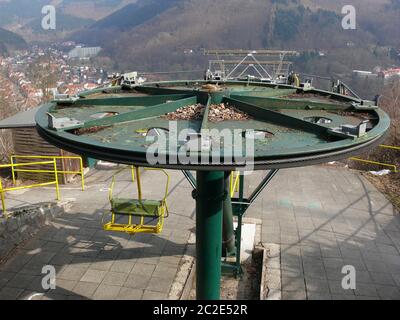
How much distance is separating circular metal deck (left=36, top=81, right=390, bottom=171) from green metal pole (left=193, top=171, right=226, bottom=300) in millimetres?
616

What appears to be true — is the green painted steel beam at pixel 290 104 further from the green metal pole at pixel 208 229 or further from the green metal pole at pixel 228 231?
the green metal pole at pixel 228 231

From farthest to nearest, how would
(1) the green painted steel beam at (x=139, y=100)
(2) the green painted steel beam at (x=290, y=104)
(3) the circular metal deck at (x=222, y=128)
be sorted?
(1) the green painted steel beam at (x=139, y=100) → (2) the green painted steel beam at (x=290, y=104) → (3) the circular metal deck at (x=222, y=128)

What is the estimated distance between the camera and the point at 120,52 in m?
94.4

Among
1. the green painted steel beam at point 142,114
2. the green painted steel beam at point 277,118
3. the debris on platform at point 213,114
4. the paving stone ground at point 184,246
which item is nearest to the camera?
the green painted steel beam at point 277,118

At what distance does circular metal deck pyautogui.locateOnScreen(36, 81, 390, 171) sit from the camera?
269 cm

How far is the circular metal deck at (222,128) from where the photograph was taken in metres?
2.69

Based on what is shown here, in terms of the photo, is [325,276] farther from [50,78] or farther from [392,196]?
[50,78]

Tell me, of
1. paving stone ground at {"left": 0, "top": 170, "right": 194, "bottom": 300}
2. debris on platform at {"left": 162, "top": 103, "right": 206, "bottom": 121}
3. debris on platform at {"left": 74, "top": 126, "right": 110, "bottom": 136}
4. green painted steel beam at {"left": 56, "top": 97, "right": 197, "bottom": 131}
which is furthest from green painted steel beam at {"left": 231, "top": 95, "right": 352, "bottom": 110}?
paving stone ground at {"left": 0, "top": 170, "right": 194, "bottom": 300}

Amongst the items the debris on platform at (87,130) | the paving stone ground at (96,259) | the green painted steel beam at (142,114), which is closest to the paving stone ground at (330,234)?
the paving stone ground at (96,259)

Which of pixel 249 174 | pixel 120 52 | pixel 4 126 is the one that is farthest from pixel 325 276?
pixel 120 52

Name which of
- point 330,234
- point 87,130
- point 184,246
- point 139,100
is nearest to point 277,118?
point 139,100

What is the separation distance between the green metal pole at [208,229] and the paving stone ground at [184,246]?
181cm

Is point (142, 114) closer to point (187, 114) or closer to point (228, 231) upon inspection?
point (187, 114)
